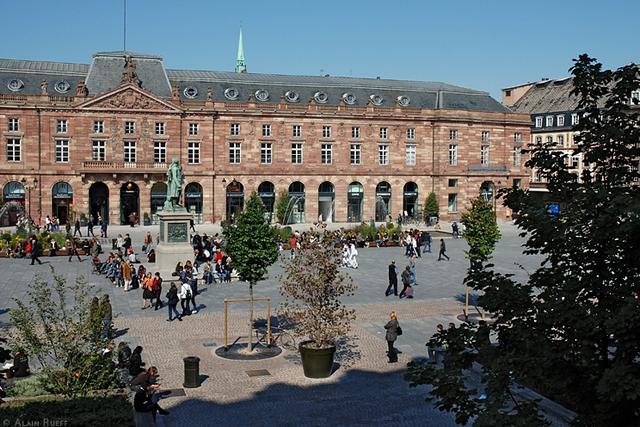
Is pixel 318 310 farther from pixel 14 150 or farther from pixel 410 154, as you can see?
pixel 410 154

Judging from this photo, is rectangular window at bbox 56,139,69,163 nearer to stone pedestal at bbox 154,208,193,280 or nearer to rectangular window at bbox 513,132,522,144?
stone pedestal at bbox 154,208,193,280

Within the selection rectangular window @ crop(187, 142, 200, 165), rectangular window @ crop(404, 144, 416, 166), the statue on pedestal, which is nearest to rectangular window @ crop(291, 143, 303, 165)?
rectangular window @ crop(187, 142, 200, 165)

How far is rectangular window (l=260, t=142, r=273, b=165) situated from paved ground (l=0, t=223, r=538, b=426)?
3480cm

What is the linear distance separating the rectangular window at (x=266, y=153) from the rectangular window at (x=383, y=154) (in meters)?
11.4

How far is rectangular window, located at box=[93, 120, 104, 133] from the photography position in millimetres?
66250

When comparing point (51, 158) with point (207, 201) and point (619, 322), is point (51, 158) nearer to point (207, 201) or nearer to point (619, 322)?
point (207, 201)

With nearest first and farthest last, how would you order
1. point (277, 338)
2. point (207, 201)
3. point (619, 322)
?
point (619, 322) → point (277, 338) → point (207, 201)

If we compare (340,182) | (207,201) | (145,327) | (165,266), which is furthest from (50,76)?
(145,327)

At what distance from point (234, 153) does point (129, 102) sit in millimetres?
10736

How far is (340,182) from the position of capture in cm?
7425

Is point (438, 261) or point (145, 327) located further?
point (438, 261)

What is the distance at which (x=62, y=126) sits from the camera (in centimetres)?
6550

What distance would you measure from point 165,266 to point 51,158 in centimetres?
3384

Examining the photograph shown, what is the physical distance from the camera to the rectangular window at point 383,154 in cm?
7569
